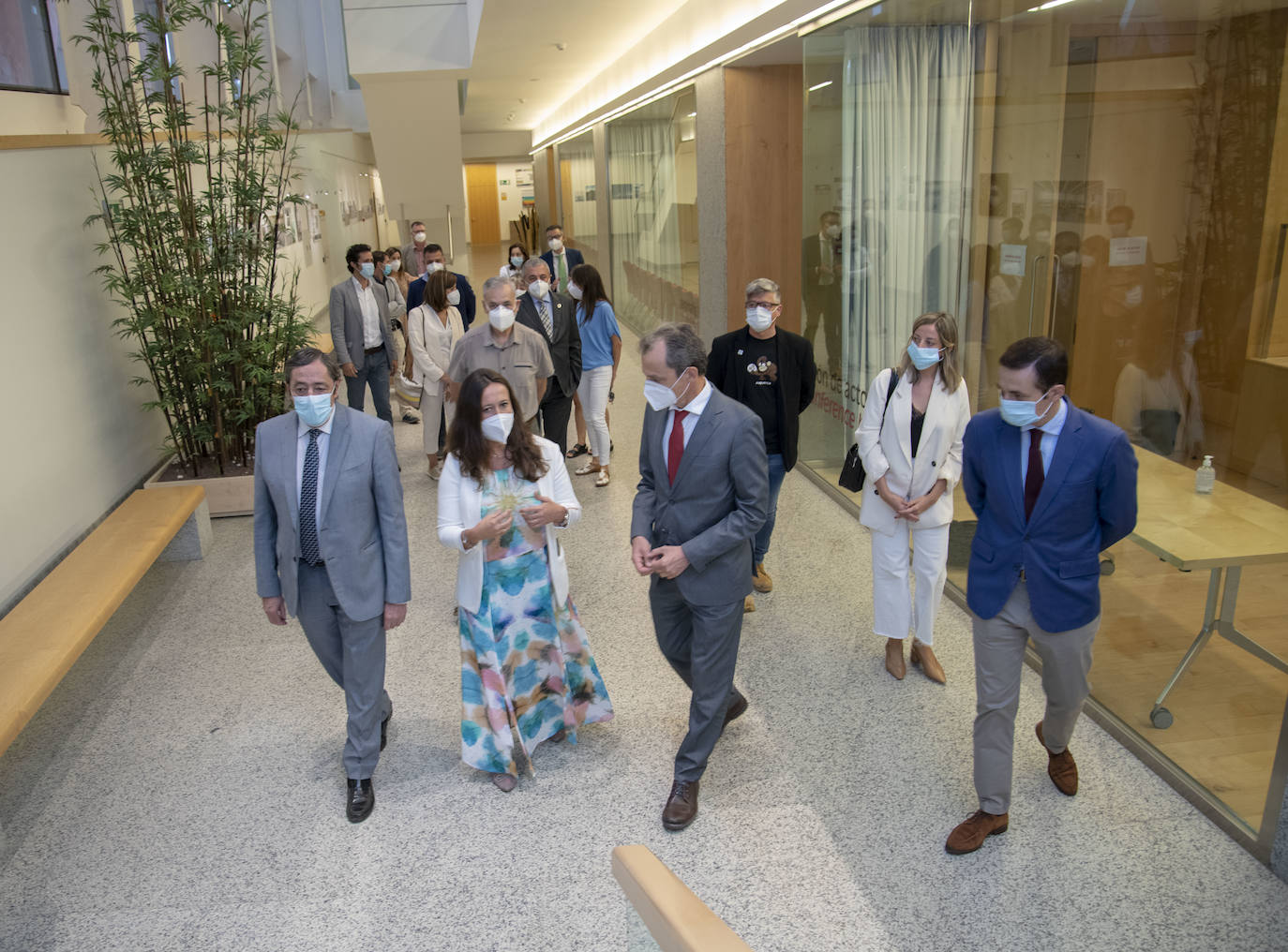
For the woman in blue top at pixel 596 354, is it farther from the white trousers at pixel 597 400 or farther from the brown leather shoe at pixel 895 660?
the brown leather shoe at pixel 895 660

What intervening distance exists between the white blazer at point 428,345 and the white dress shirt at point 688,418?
4.45m

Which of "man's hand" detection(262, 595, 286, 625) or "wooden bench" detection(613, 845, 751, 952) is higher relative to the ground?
"wooden bench" detection(613, 845, 751, 952)

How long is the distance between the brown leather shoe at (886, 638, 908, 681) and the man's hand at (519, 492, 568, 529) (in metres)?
1.94

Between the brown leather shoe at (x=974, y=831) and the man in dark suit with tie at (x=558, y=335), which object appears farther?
the man in dark suit with tie at (x=558, y=335)

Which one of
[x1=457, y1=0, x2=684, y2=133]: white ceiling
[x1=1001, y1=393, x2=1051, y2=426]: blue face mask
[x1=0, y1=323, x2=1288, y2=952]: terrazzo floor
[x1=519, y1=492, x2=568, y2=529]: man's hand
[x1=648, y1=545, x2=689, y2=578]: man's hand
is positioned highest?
[x1=457, y1=0, x2=684, y2=133]: white ceiling

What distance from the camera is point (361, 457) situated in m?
3.51

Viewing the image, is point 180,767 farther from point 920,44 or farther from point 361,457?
point 920,44

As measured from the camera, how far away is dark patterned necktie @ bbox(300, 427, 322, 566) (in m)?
3.53

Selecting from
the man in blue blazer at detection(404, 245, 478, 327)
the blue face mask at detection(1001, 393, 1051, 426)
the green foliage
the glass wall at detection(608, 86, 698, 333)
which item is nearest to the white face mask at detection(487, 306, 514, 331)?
the green foliage

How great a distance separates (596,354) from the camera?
307 inches

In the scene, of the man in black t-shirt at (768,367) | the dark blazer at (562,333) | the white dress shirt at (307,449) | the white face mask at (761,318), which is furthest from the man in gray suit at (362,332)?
the white dress shirt at (307,449)

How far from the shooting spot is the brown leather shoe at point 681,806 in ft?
11.9

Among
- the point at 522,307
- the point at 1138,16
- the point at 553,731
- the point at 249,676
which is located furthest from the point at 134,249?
the point at 1138,16

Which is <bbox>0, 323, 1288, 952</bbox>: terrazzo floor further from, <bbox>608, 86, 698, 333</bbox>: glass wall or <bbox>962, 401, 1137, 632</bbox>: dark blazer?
<bbox>608, 86, 698, 333</bbox>: glass wall
